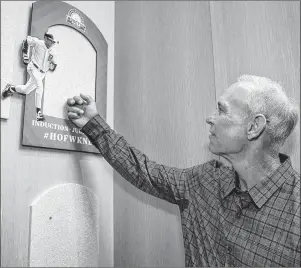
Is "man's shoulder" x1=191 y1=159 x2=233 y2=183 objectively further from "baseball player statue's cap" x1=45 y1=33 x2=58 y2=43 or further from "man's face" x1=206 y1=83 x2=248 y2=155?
"baseball player statue's cap" x1=45 y1=33 x2=58 y2=43

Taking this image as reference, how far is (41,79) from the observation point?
1145 mm

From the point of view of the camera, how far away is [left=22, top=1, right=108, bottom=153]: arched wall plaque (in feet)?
3.67

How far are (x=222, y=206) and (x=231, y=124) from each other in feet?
0.96

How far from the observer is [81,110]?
1198 millimetres

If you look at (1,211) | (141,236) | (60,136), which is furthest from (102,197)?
(1,211)

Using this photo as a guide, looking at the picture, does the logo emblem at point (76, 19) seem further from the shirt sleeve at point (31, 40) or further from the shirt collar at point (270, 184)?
the shirt collar at point (270, 184)

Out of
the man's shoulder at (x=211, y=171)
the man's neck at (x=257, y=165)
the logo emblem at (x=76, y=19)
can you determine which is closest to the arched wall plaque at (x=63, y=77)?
the logo emblem at (x=76, y=19)

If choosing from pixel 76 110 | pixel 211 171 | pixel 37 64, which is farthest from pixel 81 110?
pixel 211 171

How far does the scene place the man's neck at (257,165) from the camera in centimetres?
103

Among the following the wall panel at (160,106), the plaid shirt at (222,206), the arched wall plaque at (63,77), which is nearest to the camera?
the plaid shirt at (222,206)

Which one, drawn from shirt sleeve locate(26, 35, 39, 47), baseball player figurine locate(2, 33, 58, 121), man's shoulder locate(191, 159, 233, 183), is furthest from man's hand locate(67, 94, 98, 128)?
man's shoulder locate(191, 159, 233, 183)

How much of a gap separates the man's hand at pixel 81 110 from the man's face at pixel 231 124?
0.48 meters

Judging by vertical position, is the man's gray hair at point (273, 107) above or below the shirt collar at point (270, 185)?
above

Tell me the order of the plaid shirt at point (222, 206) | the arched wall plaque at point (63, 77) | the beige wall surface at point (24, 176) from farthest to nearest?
1. the arched wall plaque at point (63, 77)
2. the beige wall surface at point (24, 176)
3. the plaid shirt at point (222, 206)
